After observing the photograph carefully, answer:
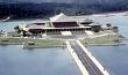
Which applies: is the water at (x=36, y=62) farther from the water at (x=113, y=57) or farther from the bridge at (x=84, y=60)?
the water at (x=113, y=57)

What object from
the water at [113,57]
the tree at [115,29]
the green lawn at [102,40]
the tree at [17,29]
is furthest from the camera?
the tree at [115,29]

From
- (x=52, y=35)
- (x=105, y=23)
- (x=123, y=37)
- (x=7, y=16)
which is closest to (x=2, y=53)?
(x=52, y=35)

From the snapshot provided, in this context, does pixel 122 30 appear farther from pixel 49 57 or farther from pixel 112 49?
pixel 49 57

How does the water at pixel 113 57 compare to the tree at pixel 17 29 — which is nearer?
the water at pixel 113 57

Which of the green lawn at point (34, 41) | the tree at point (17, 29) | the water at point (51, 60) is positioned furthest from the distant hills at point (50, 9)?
the water at point (51, 60)

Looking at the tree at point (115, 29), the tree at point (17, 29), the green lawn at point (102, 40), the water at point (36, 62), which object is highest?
the tree at point (17, 29)

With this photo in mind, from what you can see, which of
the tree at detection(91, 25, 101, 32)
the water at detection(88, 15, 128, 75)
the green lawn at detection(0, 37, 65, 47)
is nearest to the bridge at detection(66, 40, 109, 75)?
the water at detection(88, 15, 128, 75)

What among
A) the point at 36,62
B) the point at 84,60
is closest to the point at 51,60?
the point at 36,62
